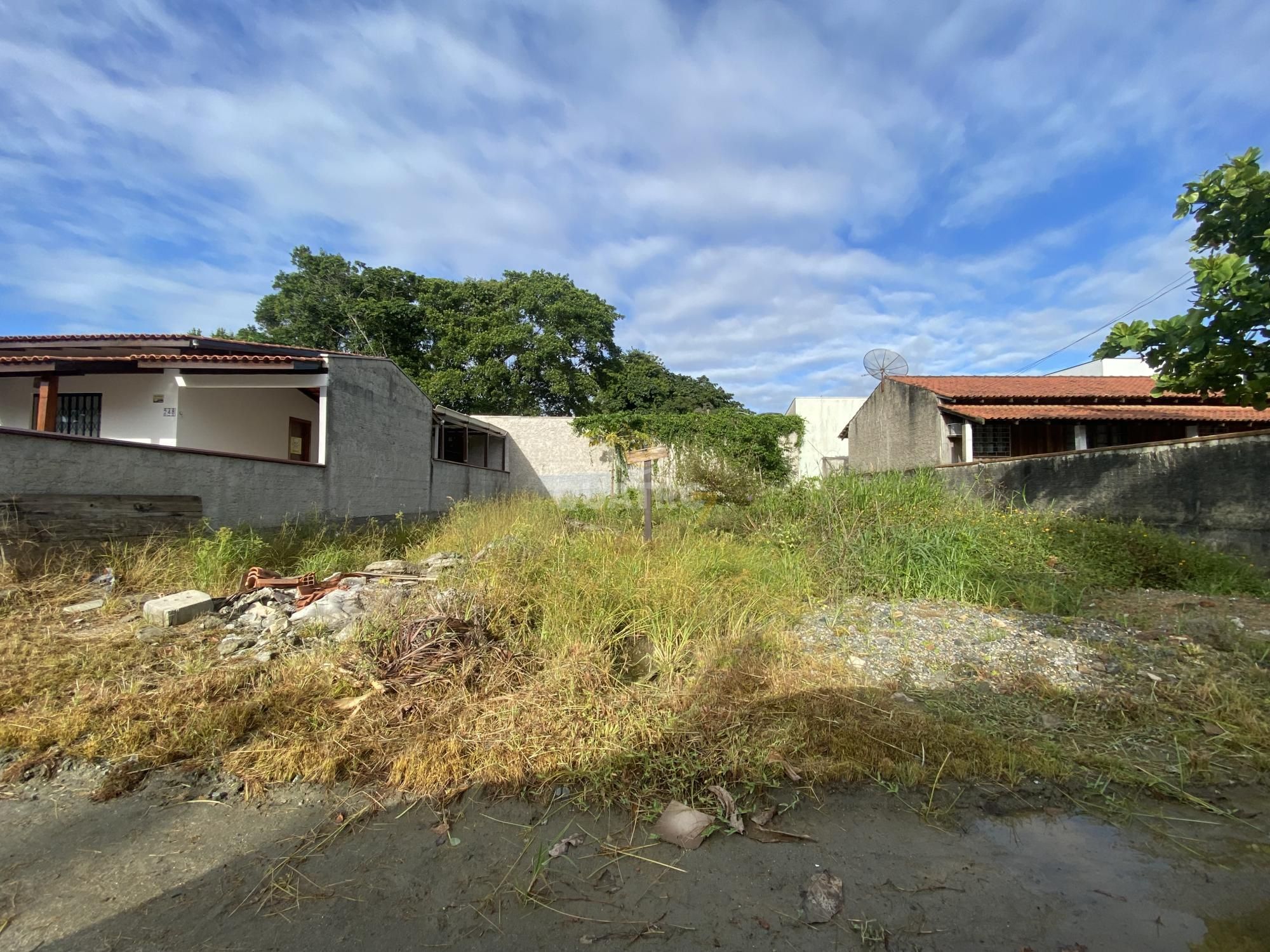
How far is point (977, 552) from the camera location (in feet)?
18.5

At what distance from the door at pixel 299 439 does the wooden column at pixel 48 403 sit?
3.66m

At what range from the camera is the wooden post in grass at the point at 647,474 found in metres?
5.89

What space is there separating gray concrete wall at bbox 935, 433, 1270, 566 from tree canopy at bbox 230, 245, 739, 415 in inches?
707

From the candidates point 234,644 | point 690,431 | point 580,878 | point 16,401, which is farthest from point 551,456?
point 580,878

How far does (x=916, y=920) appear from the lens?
184 cm

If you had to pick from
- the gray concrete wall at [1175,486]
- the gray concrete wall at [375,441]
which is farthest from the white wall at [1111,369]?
the gray concrete wall at [375,441]

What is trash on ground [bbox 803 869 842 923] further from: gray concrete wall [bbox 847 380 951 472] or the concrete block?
gray concrete wall [bbox 847 380 951 472]

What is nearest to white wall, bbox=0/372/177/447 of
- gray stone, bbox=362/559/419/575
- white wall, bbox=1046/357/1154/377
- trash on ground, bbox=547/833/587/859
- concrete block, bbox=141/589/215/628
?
gray stone, bbox=362/559/419/575

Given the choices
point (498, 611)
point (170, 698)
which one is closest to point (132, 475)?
point (170, 698)

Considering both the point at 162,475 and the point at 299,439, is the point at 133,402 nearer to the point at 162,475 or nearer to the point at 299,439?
the point at 299,439

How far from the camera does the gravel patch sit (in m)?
3.59

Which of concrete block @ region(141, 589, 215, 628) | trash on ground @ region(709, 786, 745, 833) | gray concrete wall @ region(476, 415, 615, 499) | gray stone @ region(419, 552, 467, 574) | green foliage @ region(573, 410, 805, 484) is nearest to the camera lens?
trash on ground @ region(709, 786, 745, 833)

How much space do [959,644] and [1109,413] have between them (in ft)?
44.0

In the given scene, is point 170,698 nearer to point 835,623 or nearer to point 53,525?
point 53,525
